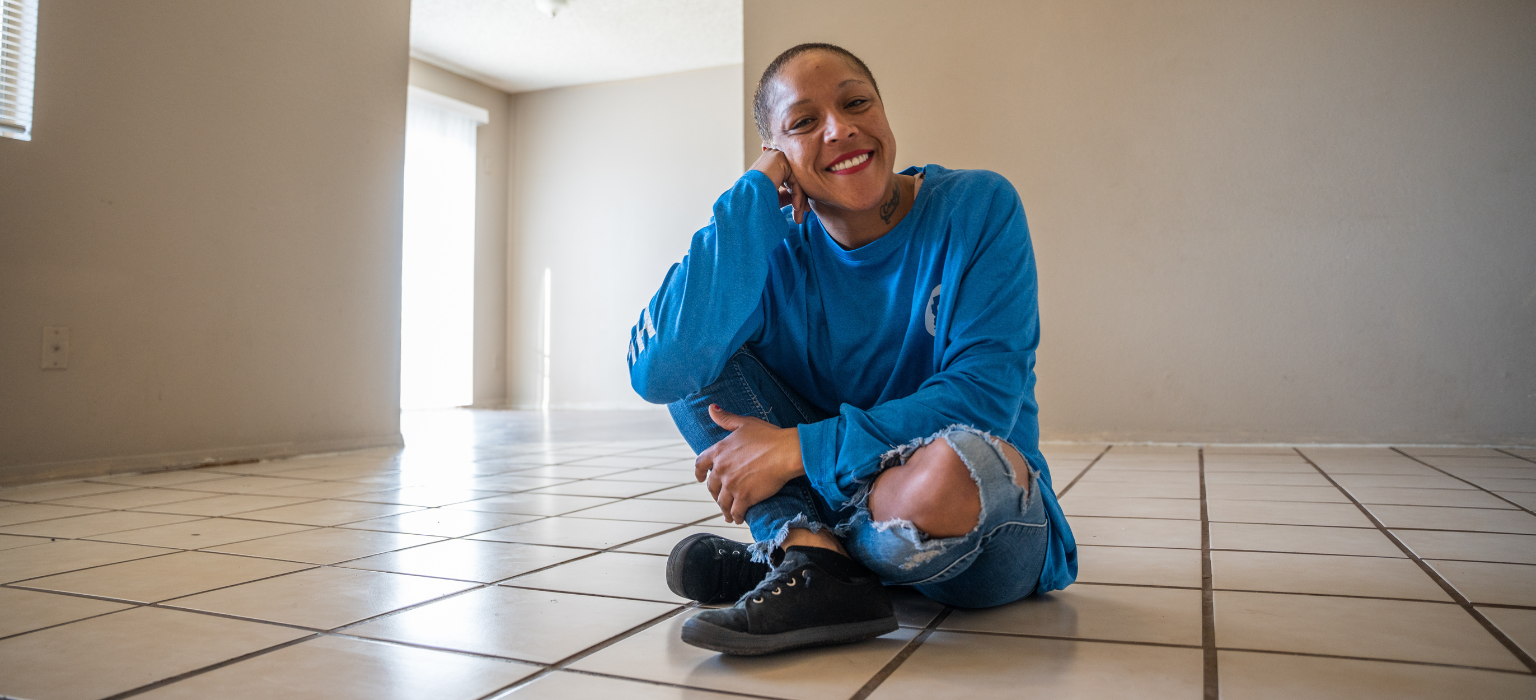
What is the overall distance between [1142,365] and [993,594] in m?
2.70

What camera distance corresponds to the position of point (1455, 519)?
1839mm

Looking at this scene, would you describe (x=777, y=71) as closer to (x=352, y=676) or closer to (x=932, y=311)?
(x=932, y=311)

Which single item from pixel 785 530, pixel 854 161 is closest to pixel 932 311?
pixel 854 161

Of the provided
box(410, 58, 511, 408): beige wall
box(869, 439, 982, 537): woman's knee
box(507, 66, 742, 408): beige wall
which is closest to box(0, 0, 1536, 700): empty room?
box(869, 439, 982, 537): woman's knee

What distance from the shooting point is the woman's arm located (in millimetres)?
1113

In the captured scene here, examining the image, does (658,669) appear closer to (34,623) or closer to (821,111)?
(821,111)

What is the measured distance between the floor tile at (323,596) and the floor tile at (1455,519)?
176 cm

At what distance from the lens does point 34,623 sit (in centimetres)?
113

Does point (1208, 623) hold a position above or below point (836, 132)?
below

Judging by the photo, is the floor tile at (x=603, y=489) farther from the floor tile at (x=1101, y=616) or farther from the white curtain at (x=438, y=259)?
the white curtain at (x=438, y=259)

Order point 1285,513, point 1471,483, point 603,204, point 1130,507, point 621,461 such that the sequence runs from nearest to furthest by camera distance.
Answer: point 1285,513
point 1130,507
point 1471,483
point 621,461
point 603,204

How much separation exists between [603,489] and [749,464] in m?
1.42

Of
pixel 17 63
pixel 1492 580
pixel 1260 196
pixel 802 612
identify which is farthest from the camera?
pixel 1260 196

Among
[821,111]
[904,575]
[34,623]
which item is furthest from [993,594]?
[34,623]
